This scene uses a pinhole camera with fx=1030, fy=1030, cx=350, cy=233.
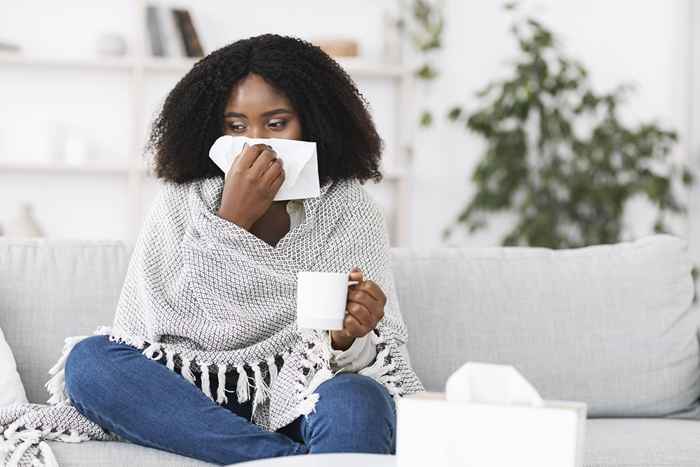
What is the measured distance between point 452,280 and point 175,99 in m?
0.64

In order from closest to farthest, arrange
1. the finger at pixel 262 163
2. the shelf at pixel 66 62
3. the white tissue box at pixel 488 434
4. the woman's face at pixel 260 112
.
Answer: the white tissue box at pixel 488 434
the finger at pixel 262 163
the woman's face at pixel 260 112
the shelf at pixel 66 62

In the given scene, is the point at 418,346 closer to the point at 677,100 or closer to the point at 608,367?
the point at 608,367

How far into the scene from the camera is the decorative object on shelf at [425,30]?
3.98 metres

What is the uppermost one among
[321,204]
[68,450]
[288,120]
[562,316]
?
[288,120]

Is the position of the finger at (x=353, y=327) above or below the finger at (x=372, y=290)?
below

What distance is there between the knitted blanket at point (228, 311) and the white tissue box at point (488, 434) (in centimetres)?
57

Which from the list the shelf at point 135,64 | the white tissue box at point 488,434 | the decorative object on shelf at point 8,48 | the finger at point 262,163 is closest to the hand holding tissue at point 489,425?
the white tissue box at point 488,434

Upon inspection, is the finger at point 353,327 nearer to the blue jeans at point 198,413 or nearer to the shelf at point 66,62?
the blue jeans at point 198,413

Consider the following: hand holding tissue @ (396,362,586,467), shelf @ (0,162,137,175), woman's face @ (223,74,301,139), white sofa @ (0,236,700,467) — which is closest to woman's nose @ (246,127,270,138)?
woman's face @ (223,74,301,139)

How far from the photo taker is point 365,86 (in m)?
4.22

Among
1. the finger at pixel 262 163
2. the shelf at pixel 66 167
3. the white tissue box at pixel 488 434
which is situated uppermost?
the finger at pixel 262 163

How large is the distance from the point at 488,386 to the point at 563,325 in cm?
114

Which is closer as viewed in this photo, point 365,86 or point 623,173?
point 623,173

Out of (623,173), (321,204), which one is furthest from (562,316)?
(623,173)
